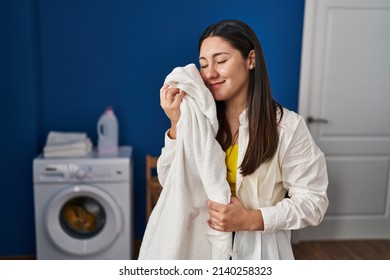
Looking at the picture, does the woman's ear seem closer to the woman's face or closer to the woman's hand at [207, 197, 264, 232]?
the woman's face

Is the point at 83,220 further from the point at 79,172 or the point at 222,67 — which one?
the point at 222,67

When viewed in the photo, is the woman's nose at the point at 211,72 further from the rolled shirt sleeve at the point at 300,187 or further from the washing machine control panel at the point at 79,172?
the washing machine control panel at the point at 79,172

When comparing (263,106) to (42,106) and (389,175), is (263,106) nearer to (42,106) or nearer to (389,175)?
(42,106)

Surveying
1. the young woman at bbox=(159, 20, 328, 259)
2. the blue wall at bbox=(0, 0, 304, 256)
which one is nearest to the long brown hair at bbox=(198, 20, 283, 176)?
the young woman at bbox=(159, 20, 328, 259)

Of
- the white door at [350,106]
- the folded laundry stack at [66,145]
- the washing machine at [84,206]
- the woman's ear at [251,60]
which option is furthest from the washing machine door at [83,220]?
the woman's ear at [251,60]

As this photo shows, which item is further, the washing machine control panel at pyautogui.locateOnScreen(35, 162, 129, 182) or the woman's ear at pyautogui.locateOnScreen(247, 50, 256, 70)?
the washing machine control panel at pyautogui.locateOnScreen(35, 162, 129, 182)

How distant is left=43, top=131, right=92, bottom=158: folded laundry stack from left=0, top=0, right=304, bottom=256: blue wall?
10 centimetres

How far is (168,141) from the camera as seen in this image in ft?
2.19

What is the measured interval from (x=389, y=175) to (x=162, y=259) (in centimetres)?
185

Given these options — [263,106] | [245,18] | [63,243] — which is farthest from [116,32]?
[263,106]

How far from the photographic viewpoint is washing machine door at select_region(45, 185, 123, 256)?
174 centimetres

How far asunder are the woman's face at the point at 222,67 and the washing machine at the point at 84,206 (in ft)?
3.80

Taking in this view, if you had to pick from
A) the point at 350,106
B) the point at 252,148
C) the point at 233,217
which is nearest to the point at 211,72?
the point at 252,148

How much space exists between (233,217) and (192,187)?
0.09 m
